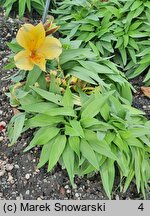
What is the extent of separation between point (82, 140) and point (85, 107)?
216 mm

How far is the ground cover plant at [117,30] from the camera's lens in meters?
3.68

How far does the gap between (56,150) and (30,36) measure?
688 millimetres

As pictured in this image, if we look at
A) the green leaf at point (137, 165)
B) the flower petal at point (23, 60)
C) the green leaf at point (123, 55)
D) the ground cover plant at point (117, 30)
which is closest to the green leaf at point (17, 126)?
the flower petal at point (23, 60)

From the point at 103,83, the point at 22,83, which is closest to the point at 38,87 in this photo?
the point at 22,83

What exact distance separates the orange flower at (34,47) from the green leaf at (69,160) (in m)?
A: 0.52

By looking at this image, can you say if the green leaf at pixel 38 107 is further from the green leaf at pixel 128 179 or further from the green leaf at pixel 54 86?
the green leaf at pixel 128 179

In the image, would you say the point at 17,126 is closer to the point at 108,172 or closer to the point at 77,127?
the point at 77,127

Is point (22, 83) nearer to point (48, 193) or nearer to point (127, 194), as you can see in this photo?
point (48, 193)

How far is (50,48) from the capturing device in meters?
2.75

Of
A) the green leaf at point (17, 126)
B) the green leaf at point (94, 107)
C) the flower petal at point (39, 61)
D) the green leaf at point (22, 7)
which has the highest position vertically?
the flower petal at point (39, 61)

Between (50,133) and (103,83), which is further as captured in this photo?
(103,83)

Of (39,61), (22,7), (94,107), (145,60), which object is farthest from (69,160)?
(22,7)

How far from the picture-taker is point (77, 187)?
2.89m

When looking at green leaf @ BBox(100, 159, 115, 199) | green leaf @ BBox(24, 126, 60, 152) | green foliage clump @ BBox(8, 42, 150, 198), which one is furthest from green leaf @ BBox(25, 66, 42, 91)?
green leaf @ BBox(100, 159, 115, 199)
